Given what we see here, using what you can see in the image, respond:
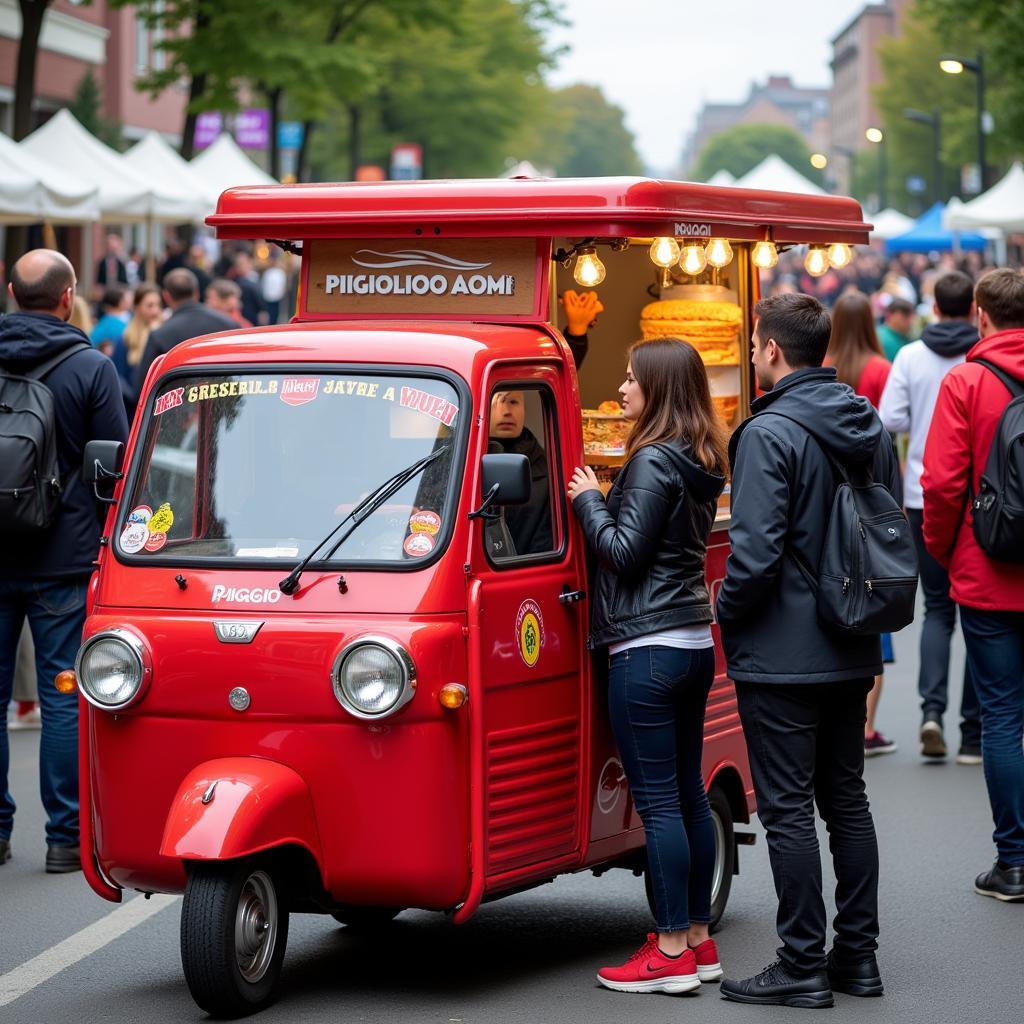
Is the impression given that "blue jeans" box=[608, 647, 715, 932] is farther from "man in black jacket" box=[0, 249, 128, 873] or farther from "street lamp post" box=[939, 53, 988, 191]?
"street lamp post" box=[939, 53, 988, 191]

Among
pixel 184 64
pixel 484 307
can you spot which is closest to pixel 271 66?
pixel 184 64

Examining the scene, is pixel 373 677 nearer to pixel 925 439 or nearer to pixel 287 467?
pixel 287 467

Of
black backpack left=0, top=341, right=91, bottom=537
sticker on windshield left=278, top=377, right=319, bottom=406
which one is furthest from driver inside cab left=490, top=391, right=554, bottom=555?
black backpack left=0, top=341, right=91, bottom=537

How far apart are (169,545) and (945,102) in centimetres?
7915

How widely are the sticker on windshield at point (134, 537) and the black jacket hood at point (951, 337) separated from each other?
5404 mm

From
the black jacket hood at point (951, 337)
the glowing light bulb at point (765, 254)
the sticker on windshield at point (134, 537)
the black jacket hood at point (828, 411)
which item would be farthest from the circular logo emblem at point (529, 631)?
the black jacket hood at point (951, 337)

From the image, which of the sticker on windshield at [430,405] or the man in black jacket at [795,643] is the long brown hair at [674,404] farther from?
the sticker on windshield at [430,405]

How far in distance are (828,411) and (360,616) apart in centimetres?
152

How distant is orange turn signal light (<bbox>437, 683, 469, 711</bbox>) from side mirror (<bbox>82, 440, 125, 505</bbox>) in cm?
139

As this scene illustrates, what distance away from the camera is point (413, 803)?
567cm

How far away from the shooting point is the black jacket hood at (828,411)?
19.5 feet

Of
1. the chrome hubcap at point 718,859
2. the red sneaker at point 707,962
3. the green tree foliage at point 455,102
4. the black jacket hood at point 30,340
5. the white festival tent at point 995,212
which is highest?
the green tree foliage at point 455,102

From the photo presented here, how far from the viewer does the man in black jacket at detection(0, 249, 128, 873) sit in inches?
311

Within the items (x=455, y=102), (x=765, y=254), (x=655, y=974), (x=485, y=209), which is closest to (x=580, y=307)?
(x=765, y=254)
